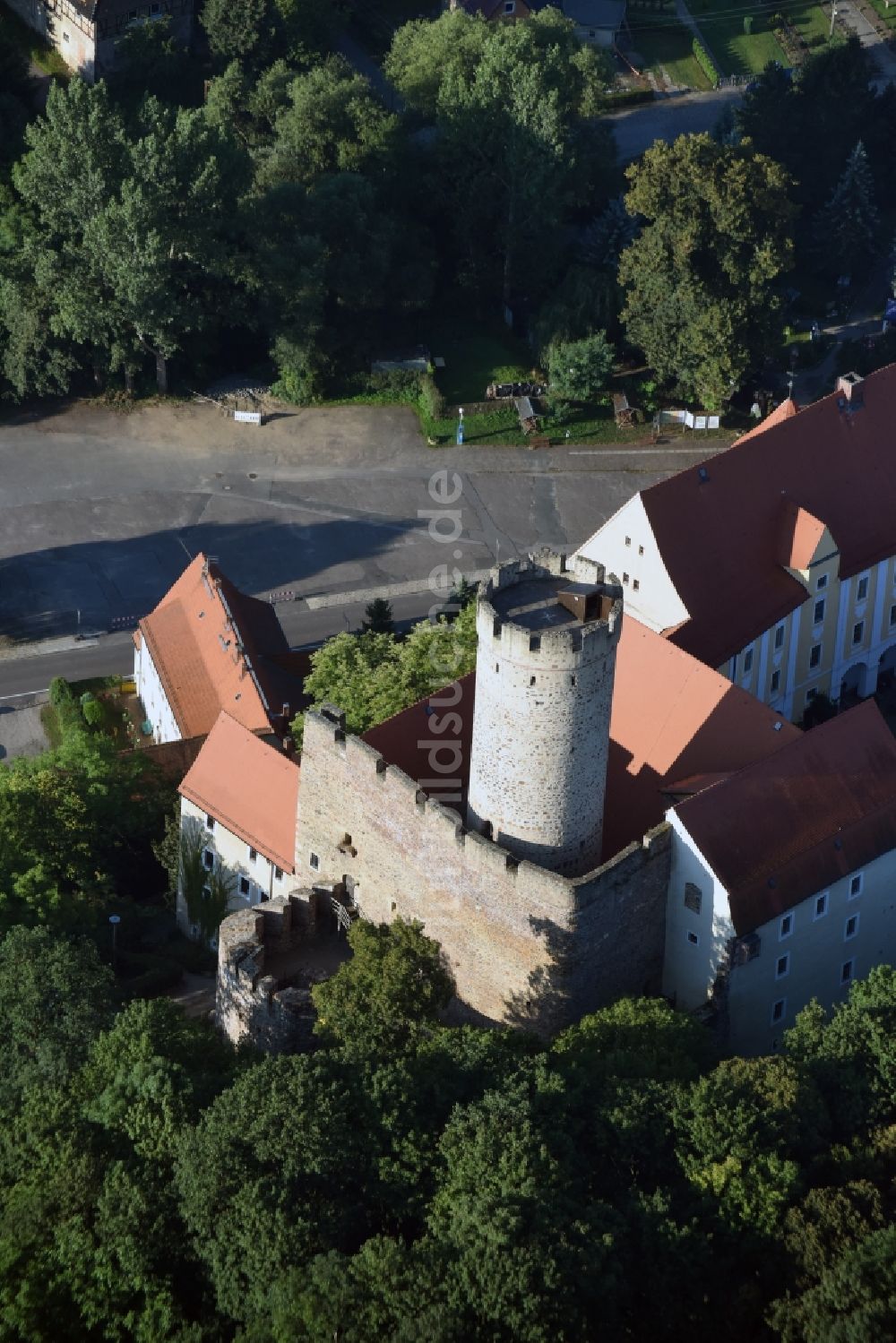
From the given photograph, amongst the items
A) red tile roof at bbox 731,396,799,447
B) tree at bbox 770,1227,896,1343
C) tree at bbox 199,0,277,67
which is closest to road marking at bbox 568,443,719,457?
red tile roof at bbox 731,396,799,447

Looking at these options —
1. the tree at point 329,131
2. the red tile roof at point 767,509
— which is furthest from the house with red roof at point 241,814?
the tree at point 329,131

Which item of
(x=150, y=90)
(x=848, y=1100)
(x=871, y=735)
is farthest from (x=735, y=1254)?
(x=150, y=90)

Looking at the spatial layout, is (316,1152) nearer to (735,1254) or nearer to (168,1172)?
(168,1172)

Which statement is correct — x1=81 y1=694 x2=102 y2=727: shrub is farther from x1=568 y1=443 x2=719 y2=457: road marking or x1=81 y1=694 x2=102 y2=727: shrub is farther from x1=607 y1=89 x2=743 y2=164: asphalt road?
x1=607 y1=89 x2=743 y2=164: asphalt road

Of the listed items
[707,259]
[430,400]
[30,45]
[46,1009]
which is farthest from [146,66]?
[46,1009]

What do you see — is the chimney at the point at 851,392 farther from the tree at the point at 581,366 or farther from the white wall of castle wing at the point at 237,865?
the white wall of castle wing at the point at 237,865

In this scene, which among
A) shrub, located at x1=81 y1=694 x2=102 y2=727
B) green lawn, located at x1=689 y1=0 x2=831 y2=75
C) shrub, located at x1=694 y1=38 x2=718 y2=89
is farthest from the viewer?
green lawn, located at x1=689 y1=0 x2=831 y2=75

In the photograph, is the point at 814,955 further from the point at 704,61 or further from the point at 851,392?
the point at 704,61

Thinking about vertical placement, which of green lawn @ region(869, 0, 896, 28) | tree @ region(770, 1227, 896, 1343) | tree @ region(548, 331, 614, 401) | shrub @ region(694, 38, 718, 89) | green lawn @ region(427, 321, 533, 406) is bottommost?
tree @ region(770, 1227, 896, 1343)
